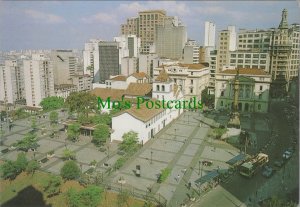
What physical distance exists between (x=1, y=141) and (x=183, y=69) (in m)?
46.3

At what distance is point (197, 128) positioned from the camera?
186 ft

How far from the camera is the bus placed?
3581 centimetres

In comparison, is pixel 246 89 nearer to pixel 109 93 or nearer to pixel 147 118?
pixel 147 118

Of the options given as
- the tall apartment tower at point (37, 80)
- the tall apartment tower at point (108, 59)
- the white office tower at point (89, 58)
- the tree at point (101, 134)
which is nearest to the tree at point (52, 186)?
the tree at point (101, 134)

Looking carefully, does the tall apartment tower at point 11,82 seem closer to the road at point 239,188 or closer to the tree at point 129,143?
the tree at point 129,143

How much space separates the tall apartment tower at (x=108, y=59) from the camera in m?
116

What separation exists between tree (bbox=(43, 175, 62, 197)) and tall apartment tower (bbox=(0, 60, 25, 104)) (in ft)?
242

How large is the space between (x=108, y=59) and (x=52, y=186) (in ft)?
291

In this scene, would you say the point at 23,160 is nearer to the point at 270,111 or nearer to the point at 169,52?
the point at 270,111

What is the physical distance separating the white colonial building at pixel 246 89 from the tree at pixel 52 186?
4700 centimetres

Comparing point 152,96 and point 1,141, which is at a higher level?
point 152,96

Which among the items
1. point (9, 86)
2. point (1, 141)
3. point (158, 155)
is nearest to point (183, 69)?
point (158, 155)

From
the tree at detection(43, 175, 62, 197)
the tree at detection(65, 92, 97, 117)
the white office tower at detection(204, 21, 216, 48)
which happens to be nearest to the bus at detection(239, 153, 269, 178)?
the tree at detection(43, 175, 62, 197)

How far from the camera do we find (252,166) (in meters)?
36.3
